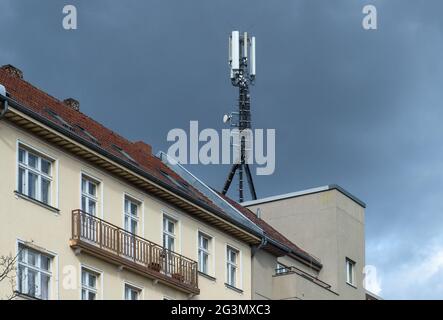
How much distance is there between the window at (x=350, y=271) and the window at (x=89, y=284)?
59.5 feet

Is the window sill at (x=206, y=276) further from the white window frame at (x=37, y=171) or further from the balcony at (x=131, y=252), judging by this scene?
the white window frame at (x=37, y=171)

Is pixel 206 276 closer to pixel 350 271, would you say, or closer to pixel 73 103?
pixel 73 103

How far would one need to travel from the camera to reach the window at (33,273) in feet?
103

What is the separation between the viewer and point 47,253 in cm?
3262

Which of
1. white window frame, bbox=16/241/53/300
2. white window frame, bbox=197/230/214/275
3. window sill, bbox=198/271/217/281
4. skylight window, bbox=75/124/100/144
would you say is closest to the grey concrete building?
white window frame, bbox=197/230/214/275

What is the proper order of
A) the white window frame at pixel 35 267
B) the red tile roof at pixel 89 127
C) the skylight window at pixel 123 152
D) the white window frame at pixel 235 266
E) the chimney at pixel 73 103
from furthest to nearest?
the chimney at pixel 73 103, the white window frame at pixel 235 266, the skylight window at pixel 123 152, the red tile roof at pixel 89 127, the white window frame at pixel 35 267

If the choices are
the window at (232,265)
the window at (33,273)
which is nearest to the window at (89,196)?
the window at (33,273)

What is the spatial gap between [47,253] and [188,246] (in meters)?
8.26

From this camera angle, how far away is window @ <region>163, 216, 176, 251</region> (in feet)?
128

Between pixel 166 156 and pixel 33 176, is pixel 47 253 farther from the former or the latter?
pixel 166 156

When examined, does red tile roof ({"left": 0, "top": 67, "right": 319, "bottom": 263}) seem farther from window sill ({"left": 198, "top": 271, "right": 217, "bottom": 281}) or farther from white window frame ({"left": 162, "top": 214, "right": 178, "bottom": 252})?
window sill ({"left": 198, "top": 271, "right": 217, "bottom": 281})

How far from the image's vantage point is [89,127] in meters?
40.6
